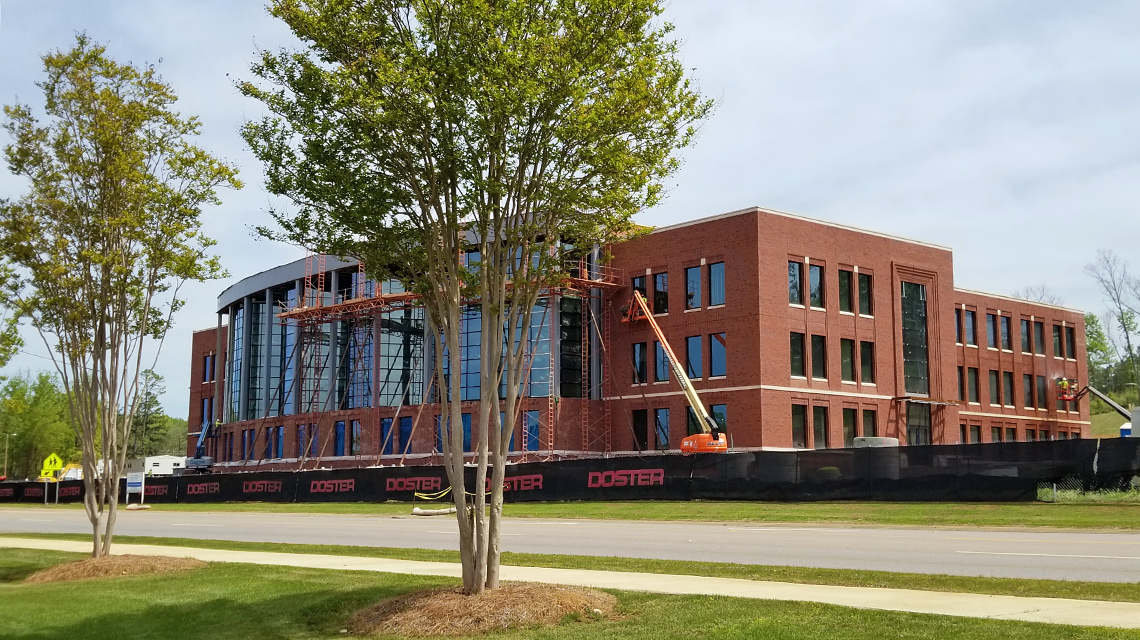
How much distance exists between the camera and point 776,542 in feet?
68.6

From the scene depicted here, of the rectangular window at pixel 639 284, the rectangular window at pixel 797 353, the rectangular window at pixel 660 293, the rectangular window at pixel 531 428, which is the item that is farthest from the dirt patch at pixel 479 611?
the rectangular window at pixel 531 428

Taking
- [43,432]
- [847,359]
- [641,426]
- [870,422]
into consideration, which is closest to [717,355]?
[641,426]

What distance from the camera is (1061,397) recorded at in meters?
63.8

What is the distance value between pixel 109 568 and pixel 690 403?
108ft

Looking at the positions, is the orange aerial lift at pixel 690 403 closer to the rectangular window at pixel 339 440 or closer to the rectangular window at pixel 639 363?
the rectangular window at pixel 639 363

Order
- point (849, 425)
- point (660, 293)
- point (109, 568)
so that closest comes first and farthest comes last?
A: point (109, 568), point (849, 425), point (660, 293)

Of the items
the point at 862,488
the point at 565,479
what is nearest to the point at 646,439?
the point at 565,479

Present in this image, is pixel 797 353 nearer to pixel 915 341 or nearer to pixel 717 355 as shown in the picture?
pixel 717 355

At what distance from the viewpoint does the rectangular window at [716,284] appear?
49.8 meters

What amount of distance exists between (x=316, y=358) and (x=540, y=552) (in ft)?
161

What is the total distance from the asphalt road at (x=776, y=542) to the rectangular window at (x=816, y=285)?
2373cm

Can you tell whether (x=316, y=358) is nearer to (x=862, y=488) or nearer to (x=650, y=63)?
(x=862, y=488)

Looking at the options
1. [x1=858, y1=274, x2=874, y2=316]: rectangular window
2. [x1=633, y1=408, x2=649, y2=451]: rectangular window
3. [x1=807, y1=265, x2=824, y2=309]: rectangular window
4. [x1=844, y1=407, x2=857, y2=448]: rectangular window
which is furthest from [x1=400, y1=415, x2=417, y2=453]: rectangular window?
[x1=858, y1=274, x2=874, y2=316]: rectangular window

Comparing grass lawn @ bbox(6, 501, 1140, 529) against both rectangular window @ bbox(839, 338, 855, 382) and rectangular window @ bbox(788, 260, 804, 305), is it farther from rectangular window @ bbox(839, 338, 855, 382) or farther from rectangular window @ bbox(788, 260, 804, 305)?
rectangular window @ bbox(839, 338, 855, 382)
